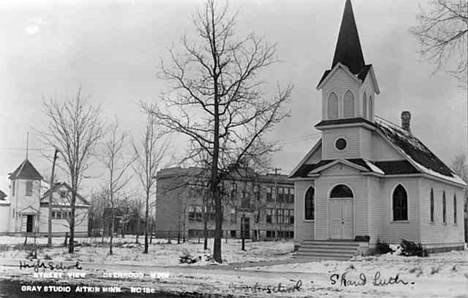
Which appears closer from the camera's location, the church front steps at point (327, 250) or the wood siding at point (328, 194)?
the church front steps at point (327, 250)

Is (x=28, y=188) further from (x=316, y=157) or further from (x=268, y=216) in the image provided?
(x=268, y=216)

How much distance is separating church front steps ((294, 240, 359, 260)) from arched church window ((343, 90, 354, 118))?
612 centimetres

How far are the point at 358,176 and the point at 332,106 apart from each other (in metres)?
3.74

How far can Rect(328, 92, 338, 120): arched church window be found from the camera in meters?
30.2

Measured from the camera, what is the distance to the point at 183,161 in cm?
2572

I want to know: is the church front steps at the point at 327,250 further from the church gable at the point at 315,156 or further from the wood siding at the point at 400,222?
the church gable at the point at 315,156

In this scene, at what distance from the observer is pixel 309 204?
106 feet

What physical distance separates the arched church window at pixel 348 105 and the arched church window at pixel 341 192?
3458mm

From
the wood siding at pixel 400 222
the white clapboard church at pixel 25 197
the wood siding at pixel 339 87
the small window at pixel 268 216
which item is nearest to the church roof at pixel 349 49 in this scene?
the wood siding at pixel 339 87

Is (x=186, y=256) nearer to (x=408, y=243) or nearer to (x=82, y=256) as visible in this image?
(x=82, y=256)

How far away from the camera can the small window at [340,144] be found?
30.0m

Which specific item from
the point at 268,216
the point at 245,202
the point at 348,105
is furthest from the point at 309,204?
the point at 268,216

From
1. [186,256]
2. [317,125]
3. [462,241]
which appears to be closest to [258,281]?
[186,256]

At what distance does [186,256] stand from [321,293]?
34.3 ft
